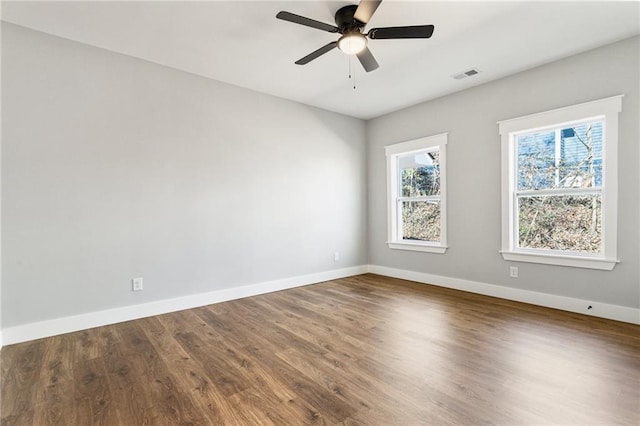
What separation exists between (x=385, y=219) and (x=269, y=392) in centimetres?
378

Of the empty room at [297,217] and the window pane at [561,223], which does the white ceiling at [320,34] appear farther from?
the window pane at [561,223]

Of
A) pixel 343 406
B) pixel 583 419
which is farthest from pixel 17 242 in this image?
pixel 583 419

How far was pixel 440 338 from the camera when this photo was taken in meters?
2.61

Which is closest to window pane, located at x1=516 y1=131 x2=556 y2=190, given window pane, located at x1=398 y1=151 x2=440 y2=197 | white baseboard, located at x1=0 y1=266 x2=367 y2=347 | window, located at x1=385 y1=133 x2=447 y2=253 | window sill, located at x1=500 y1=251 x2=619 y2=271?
window sill, located at x1=500 y1=251 x2=619 y2=271

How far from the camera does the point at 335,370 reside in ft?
6.92

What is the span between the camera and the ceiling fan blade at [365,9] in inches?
82.7

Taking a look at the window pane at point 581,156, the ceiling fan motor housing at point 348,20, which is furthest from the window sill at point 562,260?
the ceiling fan motor housing at point 348,20

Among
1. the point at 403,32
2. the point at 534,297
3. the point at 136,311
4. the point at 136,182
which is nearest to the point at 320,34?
the point at 403,32

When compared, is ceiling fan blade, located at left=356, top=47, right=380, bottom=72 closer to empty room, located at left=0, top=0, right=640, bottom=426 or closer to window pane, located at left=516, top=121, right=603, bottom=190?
empty room, located at left=0, top=0, right=640, bottom=426

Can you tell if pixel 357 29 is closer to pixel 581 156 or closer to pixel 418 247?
pixel 581 156

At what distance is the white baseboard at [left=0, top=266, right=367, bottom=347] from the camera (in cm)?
269

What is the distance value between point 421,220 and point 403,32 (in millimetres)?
3068

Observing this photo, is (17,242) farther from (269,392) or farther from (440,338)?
(440,338)

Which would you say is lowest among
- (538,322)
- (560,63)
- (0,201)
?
(538,322)
